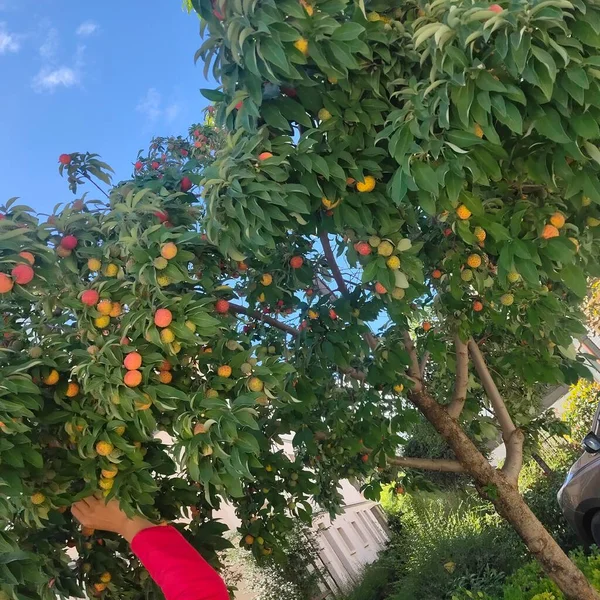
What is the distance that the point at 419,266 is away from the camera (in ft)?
7.30

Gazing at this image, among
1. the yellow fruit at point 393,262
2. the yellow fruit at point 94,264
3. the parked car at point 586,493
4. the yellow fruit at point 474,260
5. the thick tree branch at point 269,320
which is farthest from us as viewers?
the parked car at point 586,493

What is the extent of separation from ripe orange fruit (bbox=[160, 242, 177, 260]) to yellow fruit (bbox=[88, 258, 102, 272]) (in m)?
0.30

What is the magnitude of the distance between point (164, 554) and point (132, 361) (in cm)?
80

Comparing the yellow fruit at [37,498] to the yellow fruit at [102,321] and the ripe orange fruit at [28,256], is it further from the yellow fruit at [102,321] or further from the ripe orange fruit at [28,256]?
the ripe orange fruit at [28,256]

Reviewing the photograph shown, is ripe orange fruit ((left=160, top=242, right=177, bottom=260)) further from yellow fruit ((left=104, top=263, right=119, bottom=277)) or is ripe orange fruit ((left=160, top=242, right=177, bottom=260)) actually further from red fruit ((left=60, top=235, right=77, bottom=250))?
red fruit ((left=60, top=235, right=77, bottom=250))

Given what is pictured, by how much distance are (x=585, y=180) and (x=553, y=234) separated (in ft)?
0.89

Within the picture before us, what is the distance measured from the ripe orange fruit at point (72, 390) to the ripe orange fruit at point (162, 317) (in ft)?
1.57

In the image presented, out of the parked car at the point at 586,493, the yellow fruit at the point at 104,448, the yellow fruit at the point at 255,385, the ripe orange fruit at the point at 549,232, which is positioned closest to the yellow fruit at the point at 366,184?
the ripe orange fruit at the point at 549,232

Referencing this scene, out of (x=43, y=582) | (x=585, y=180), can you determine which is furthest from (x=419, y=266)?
(x=43, y=582)

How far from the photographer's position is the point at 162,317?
6.11ft

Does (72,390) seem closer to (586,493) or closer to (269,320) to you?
(269,320)

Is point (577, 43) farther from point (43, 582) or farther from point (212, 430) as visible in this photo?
point (43, 582)

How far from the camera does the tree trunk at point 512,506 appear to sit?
10.9 ft

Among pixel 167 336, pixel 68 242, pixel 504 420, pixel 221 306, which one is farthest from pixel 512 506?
pixel 68 242
